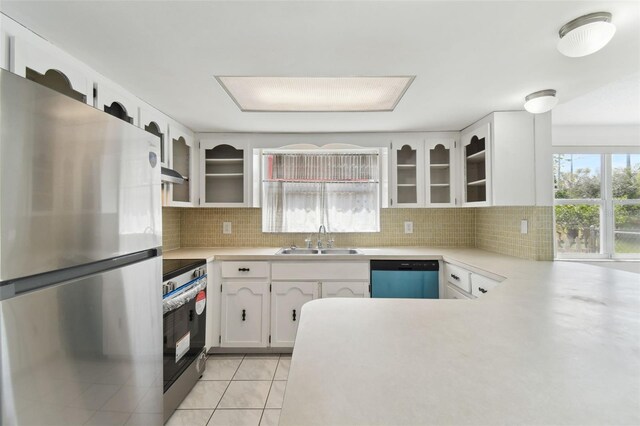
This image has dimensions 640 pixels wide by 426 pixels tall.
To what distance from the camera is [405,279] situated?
8.21 ft

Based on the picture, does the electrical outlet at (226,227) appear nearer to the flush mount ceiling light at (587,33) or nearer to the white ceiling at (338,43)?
the white ceiling at (338,43)

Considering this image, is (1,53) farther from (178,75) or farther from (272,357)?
(272,357)

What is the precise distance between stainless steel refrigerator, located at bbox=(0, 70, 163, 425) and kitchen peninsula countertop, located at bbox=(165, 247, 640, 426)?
0.74 meters

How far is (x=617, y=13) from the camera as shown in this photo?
3.76 ft

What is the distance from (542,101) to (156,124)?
2.81 m

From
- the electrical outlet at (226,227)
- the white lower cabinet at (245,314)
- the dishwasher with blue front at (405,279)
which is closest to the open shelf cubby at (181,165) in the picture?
the electrical outlet at (226,227)

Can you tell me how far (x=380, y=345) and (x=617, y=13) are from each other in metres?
1.66

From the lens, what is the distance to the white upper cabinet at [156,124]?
80.1 inches

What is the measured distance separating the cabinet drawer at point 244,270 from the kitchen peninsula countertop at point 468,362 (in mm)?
1497

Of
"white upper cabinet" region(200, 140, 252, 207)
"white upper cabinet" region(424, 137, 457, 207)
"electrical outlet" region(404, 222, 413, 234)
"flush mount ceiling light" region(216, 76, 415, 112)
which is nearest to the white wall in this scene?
"white upper cabinet" region(424, 137, 457, 207)

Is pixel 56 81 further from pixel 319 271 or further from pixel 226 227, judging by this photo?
pixel 319 271

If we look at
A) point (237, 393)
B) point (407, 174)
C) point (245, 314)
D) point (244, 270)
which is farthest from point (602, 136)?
point (237, 393)

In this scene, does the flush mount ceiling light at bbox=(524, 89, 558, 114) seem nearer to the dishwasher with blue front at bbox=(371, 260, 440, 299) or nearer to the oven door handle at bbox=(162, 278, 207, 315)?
the dishwasher with blue front at bbox=(371, 260, 440, 299)

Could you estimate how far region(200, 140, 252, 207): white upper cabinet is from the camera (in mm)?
2820
